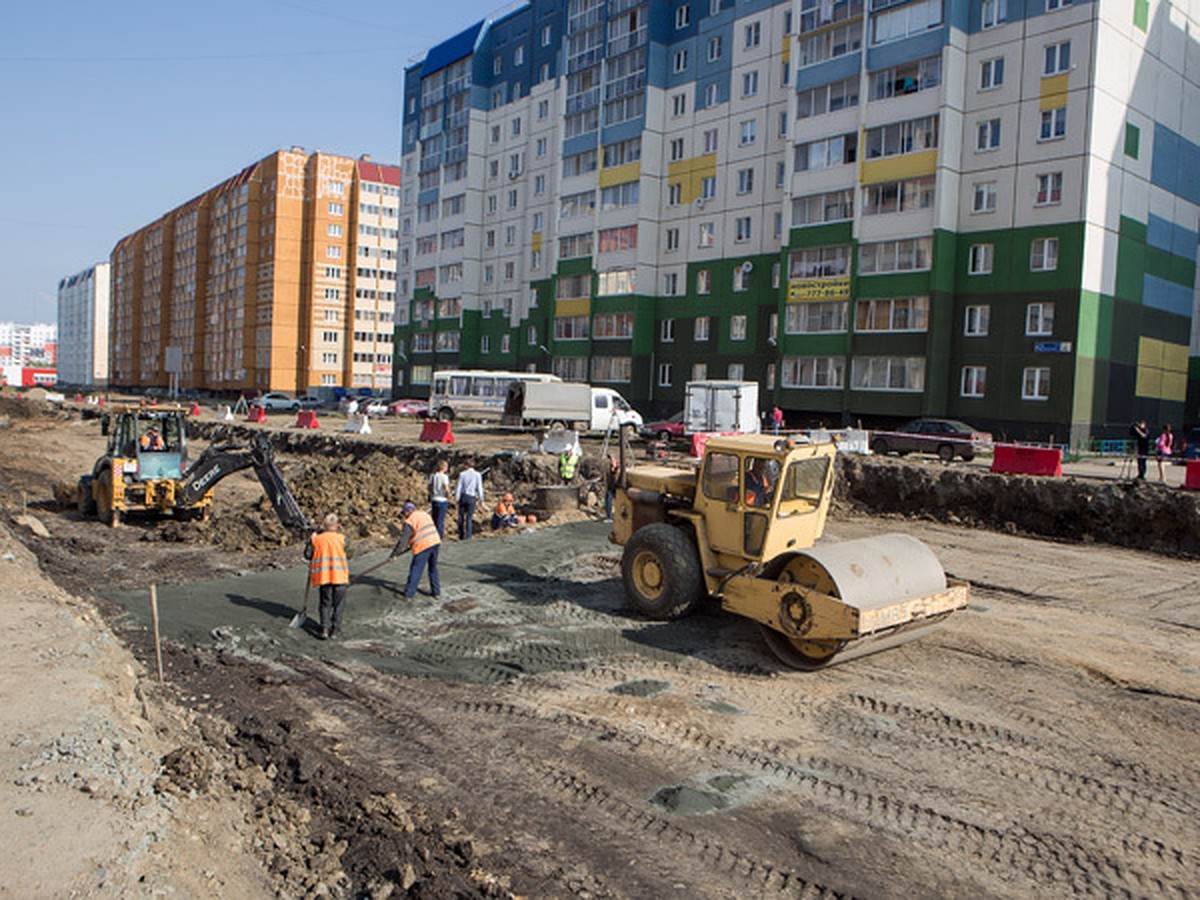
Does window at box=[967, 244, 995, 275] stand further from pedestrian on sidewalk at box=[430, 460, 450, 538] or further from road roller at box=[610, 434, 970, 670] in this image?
road roller at box=[610, 434, 970, 670]

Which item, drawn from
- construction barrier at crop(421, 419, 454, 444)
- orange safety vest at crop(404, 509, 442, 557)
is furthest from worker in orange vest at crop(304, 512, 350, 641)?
construction barrier at crop(421, 419, 454, 444)

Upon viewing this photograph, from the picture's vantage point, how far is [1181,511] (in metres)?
20.5

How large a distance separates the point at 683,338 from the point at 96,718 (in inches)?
1876

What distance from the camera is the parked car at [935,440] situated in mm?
31688

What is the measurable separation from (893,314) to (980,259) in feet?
13.5

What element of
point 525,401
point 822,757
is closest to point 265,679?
point 822,757

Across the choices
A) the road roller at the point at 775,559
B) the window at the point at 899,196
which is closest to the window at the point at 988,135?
the window at the point at 899,196

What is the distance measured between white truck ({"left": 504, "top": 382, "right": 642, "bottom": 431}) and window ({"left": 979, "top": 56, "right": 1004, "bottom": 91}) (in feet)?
65.4

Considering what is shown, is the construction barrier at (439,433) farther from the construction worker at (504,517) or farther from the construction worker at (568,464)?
the construction worker at (504,517)

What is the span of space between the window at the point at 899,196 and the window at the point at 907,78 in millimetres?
3865

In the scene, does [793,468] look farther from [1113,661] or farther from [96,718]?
[96,718]

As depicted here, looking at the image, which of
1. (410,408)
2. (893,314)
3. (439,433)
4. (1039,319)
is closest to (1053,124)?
(1039,319)

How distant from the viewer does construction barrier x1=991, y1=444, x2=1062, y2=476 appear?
79.5 ft

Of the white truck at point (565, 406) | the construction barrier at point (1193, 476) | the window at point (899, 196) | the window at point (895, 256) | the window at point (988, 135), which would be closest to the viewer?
the construction barrier at point (1193, 476)
